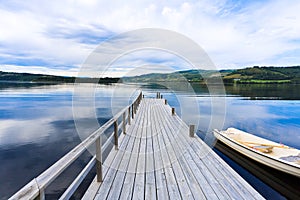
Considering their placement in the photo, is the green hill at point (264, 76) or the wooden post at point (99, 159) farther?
the green hill at point (264, 76)

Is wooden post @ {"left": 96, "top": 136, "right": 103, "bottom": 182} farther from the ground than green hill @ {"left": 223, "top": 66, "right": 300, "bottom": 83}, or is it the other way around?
green hill @ {"left": 223, "top": 66, "right": 300, "bottom": 83}

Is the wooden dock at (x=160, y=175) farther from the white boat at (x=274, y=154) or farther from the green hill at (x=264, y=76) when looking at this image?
the green hill at (x=264, y=76)

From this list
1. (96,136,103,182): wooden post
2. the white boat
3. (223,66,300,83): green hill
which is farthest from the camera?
(223,66,300,83): green hill

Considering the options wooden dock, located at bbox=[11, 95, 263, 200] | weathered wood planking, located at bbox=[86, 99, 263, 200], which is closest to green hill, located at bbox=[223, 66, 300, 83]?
weathered wood planking, located at bbox=[86, 99, 263, 200]

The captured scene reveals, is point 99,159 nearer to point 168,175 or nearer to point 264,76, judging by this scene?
point 168,175

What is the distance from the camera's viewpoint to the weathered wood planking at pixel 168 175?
2.61 meters

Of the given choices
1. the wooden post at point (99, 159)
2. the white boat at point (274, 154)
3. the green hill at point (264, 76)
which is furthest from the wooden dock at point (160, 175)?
the green hill at point (264, 76)

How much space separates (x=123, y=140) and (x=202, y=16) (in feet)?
39.6

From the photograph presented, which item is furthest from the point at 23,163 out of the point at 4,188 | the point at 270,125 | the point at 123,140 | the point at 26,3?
the point at 270,125

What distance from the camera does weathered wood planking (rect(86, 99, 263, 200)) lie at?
2.61 metres

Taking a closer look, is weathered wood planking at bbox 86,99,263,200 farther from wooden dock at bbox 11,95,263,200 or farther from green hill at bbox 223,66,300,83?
green hill at bbox 223,66,300,83

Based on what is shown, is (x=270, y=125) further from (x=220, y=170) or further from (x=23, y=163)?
(x=23, y=163)

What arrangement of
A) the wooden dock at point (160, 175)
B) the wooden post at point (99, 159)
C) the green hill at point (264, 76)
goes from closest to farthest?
1. the wooden dock at point (160, 175)
2. the wooden post at point (99, 159)
3. the green hill at point (264, 76)

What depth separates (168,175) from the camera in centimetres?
319
